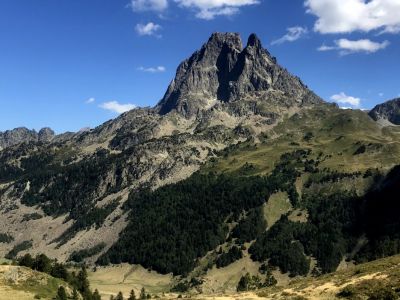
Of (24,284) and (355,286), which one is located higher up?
(24,284)

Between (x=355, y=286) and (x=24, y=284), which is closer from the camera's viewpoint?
(x=355, y=286)

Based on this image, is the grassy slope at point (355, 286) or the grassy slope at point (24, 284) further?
the grassy slope at point (24, 284)

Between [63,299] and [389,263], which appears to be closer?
[389,263]

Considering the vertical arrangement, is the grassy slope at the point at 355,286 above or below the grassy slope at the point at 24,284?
below

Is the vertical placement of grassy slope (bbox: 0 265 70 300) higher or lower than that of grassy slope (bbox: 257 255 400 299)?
higher

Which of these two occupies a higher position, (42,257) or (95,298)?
(42,257)

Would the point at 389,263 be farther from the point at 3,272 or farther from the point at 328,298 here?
the point at 3,272

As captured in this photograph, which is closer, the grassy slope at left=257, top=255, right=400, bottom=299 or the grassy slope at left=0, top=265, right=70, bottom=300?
the grassy slope at left=257, top=255, right=400, bottom=299

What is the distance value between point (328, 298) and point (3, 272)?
61.5 metres

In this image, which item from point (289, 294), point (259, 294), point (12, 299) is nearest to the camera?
point (289, 294)

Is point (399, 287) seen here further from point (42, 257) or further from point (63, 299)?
point (42, 257)

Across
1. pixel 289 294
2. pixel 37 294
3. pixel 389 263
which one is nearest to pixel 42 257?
pixel 37 294

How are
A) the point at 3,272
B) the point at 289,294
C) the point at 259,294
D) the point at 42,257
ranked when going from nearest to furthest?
1. the point at 289,294
2. the point at 259,294
3. the point at 3,272
4. the point at 42,257

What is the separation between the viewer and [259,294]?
66000 mm
